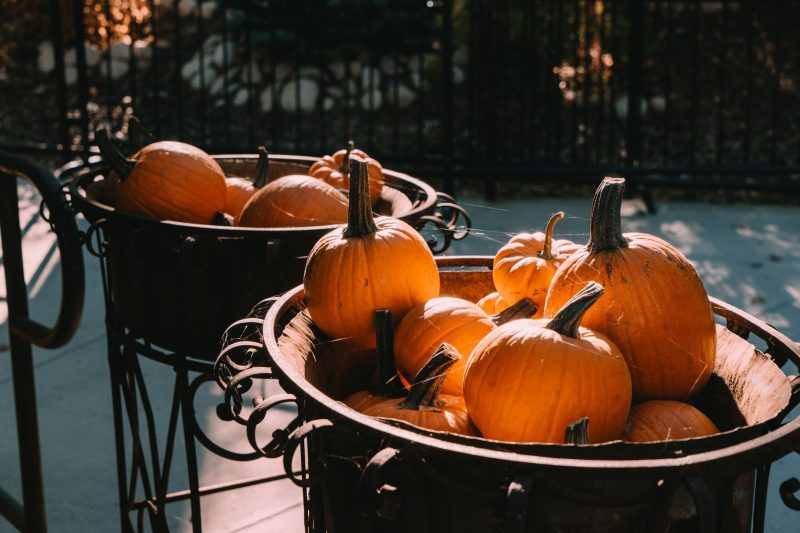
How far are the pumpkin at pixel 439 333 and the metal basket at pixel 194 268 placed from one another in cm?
52

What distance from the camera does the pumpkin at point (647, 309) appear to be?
1.44 meters

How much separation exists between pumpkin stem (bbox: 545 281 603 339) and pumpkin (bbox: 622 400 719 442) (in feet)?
0.55

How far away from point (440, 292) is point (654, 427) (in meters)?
0.64

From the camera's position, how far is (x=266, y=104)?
28.8 feet

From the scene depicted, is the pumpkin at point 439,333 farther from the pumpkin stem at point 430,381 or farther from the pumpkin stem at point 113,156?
the pumpkin stem at point 113,156

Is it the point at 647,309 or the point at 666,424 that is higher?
the point at 647,309

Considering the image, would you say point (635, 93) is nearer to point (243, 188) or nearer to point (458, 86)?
point (458, 86)

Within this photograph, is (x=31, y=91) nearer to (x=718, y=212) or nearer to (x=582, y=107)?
(x=582, y=107)

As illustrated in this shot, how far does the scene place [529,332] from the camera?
1.34m

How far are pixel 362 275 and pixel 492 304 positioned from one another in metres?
0.31

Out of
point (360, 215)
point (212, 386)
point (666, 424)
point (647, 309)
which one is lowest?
point (212, 386)

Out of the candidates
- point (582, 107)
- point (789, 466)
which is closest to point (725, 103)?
point (582, 107)

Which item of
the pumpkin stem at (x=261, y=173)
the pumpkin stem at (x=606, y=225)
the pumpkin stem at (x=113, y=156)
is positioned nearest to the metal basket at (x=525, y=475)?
the pumpkin stem at (x=606, y=225)

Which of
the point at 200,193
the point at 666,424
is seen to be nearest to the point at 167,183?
the point at 200,193
